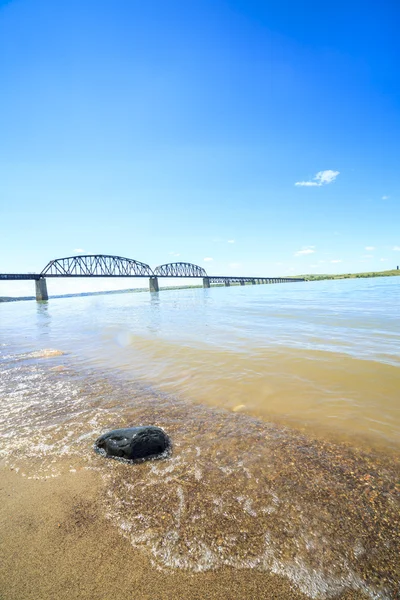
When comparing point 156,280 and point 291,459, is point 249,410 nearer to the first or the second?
point 291,459

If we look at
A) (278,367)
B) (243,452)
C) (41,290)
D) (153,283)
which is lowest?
(278,367)

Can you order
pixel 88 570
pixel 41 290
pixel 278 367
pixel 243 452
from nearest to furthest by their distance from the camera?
pixel 88 570
pixel 243 452
pixel 278 367
pixel 41 290

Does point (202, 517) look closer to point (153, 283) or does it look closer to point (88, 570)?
point (88, 570)

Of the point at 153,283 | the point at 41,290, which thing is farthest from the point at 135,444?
the point at 153,283

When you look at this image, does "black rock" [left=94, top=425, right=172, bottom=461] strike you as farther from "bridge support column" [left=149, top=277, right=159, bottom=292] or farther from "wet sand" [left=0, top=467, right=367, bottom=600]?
"bridge support column" [left=149, top=277, right=159, bottom=292]

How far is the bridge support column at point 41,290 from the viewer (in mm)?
92312

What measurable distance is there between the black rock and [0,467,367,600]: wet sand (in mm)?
1002

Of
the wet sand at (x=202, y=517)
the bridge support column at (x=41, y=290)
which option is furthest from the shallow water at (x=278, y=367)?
the bridge support column at (x=41, y=290)

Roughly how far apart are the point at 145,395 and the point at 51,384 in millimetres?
3198

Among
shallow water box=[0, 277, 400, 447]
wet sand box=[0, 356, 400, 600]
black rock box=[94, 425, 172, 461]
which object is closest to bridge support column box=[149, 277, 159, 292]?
shallow water box=[0, 277, 400, 447]

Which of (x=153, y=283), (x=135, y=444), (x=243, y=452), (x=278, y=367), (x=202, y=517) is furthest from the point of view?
(x=153, y=283)

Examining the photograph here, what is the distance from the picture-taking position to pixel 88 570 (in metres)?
2.40

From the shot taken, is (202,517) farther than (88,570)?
Yes

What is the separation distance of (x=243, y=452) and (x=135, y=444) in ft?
5.82
